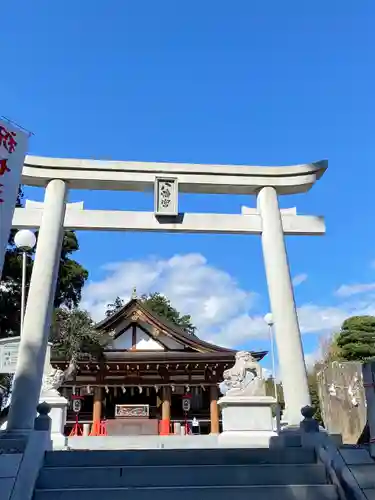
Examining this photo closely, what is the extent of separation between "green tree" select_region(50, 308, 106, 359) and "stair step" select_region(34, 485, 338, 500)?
1195 cm

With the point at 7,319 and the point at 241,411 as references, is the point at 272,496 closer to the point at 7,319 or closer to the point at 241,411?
the point at 241,411

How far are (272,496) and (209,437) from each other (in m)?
8.48

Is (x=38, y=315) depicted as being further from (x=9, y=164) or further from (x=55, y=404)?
(x=55, y=404)

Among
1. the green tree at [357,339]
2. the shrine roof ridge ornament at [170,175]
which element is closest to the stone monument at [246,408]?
the shrine roof ridge ornament at [170,175]

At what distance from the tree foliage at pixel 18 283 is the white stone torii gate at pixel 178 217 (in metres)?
9.89

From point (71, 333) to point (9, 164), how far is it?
440 inches

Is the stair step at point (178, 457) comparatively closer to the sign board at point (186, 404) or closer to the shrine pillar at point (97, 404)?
the shrine pillar at point (97, 404)

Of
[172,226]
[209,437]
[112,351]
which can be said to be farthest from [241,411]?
[112,351]

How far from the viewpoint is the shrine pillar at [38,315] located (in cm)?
674

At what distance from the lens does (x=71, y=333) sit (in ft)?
53.8

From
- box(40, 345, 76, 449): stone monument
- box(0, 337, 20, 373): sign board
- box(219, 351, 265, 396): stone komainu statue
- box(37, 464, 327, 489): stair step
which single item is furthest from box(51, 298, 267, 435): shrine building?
box(37, 464, 327, 489): stair step

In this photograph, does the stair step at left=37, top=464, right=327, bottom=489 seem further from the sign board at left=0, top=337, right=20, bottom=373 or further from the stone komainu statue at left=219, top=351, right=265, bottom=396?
the stone komainu statue at left=219, top=351, right=265, bottom=396

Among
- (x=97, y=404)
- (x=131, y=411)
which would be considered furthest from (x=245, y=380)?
(x=97, y=404)

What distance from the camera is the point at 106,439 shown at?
12875 millimetres
